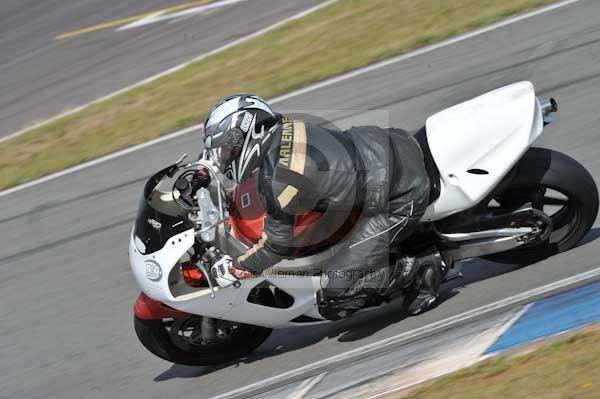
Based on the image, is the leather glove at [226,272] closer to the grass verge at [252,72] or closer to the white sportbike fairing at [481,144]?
the white sportbike fairing at [481,144]

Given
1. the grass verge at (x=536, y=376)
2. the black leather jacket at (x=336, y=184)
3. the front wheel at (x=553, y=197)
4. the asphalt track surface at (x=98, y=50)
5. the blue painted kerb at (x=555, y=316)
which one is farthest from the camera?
the asphalt track surface at (x=98, y=50)

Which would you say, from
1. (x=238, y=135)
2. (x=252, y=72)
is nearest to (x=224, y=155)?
(x=238, y=135)

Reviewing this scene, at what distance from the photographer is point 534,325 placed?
4996 mm

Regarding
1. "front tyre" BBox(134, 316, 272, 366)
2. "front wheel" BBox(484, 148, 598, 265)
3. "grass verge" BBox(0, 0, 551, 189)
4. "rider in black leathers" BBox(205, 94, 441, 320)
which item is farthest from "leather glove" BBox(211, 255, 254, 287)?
"grass verge" BBox(0, 0, 551, 189)

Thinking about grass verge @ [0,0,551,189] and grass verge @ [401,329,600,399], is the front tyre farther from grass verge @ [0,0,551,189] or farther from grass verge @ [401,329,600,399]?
grass verge @ [0,0,551,189]

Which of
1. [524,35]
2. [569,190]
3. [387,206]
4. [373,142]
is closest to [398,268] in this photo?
[387,206]

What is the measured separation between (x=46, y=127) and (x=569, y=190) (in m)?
7.63

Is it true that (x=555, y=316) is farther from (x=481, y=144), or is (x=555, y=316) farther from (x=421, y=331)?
(x=481, y=144)

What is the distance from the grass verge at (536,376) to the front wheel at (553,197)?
1.10 m

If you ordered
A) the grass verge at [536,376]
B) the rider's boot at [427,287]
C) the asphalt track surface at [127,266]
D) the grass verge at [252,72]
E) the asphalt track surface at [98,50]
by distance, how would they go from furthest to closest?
the asphalt track surface at [98,50] < the grass verge at [252,72] < the asphalt track surface at [127,266] < the rider's boot at [427,287] < the grass verge at [536,376]

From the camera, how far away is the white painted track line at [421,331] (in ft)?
17.6

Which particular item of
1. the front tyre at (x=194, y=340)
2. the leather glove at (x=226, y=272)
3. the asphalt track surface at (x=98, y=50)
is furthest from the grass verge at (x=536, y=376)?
the asphalt track surface at (x=98, y=50)

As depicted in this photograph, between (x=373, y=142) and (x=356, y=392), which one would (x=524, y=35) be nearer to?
(x=373, y=142)

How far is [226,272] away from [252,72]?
6.05 metres
